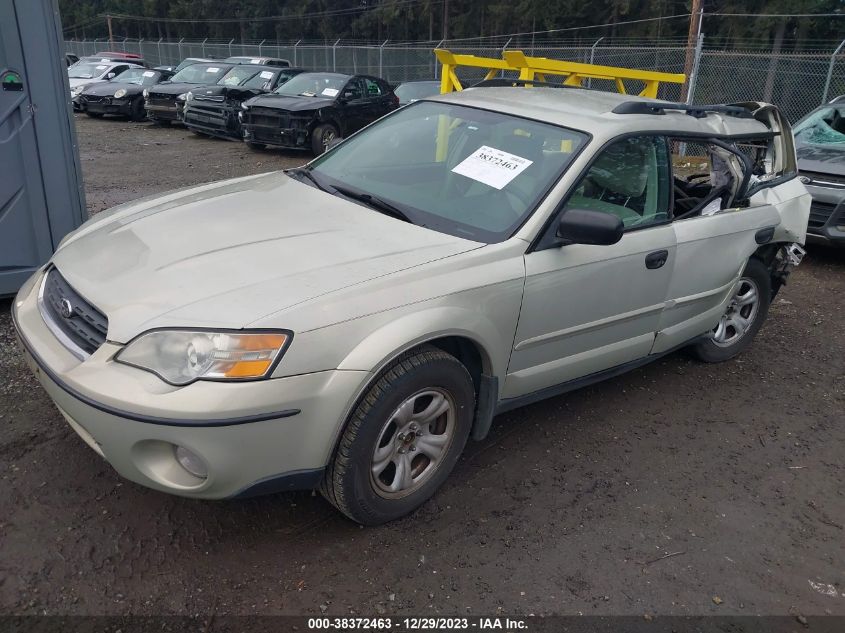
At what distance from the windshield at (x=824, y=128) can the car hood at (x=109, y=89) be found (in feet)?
48.6

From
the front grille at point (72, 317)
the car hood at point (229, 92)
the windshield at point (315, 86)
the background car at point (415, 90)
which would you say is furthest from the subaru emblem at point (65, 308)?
the background car at point (415, 90)

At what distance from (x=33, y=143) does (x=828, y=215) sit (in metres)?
7.03

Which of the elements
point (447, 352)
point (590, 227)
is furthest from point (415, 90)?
point (447, 352)

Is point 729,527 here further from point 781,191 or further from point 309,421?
point 781,191

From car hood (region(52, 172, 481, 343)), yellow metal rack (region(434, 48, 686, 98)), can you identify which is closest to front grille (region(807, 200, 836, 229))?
yellow metal rack (region(434, 48, 686, 98))

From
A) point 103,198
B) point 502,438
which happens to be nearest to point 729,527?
point 502,438

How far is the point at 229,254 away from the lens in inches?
111

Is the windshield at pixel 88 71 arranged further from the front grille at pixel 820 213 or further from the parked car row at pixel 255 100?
the front grille at pixel 820 213

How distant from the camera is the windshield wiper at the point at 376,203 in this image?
3265mm

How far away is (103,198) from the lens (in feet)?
29.0

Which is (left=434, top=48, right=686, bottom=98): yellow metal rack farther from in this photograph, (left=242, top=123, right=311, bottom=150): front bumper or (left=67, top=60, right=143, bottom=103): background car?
(left=67, top=60, right=143, bottom=103): background car

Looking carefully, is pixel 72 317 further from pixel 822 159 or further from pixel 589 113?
pixel 822 159

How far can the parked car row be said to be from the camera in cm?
1260

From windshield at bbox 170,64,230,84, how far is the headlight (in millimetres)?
15868
